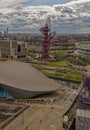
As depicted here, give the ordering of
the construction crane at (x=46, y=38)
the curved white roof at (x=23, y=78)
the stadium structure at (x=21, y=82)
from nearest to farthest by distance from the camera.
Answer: the stadium structure at (x=21, y=82) → the curved white roof at (x=23, y=78) → the construction crane at (x=46, y=38)

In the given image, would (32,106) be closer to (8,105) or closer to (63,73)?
(8,105)

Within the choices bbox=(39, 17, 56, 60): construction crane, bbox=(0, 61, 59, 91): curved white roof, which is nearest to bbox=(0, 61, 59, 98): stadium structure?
bbox=(0, 61, 59, 91): curved white roof

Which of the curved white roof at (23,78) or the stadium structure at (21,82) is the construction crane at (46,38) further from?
the stadium structure at (21,82)

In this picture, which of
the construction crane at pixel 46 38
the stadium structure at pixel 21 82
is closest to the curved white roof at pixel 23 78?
the stadium structure at pixel 21 82

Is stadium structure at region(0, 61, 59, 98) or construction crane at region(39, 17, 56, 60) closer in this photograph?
stadium structure at region(0, 61, 59, 98)

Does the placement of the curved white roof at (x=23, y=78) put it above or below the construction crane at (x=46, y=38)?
above

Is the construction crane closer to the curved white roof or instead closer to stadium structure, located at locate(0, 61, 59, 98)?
the curved white roof

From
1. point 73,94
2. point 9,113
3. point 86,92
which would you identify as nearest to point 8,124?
point 9,113

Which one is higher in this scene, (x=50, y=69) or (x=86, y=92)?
(x=86, y=92)

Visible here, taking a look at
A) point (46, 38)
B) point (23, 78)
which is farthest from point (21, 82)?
point (46, 38)
